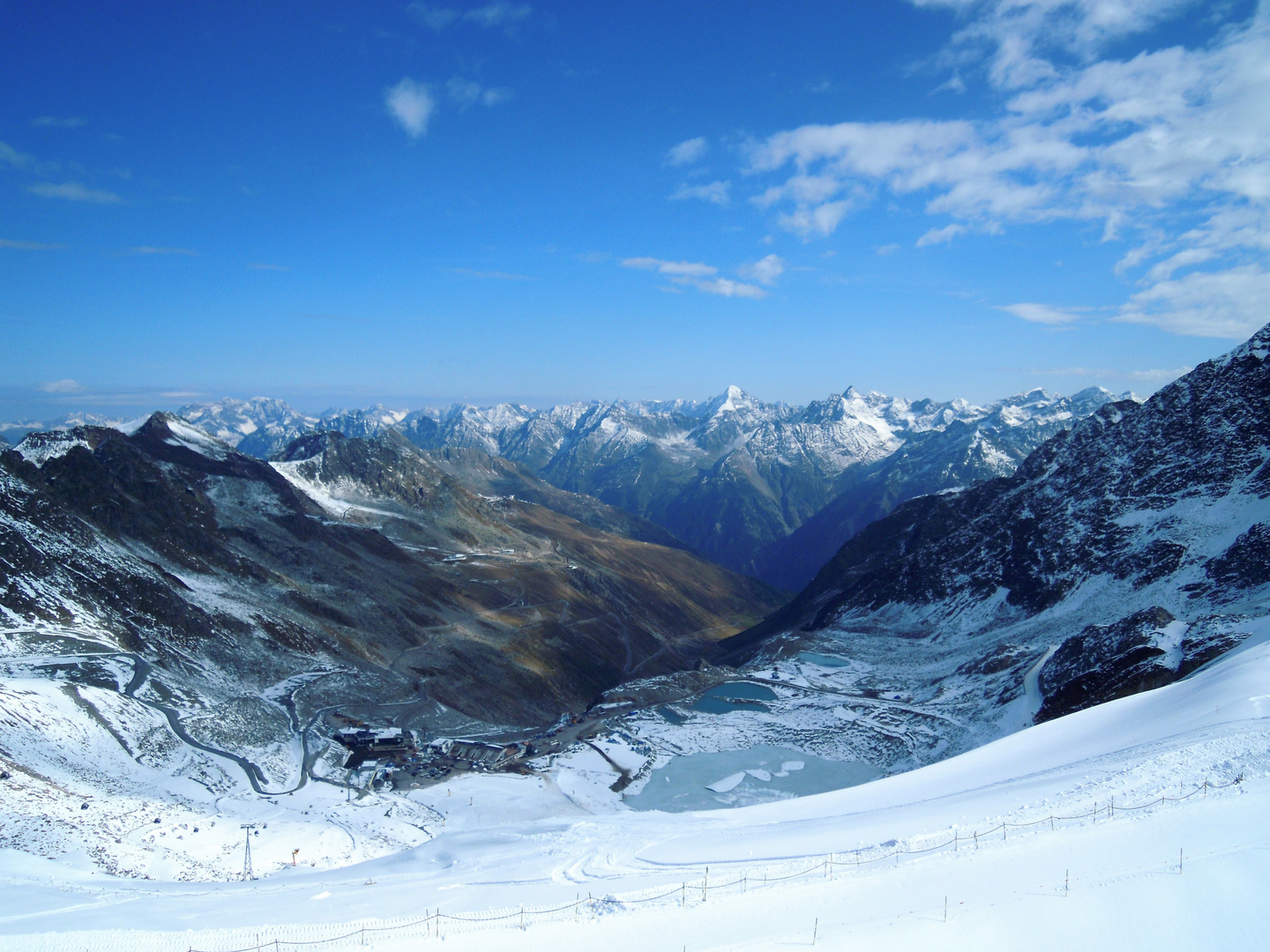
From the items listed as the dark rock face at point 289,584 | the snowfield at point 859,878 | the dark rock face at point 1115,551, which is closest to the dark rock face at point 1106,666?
the dark rock face at point 1115,551

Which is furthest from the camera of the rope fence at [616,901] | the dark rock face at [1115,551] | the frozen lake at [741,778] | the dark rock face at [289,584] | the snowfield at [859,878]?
the dark rock face at [289,584]

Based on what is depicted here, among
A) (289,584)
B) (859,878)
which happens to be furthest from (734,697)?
(289,584)

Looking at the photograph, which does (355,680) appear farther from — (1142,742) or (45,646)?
(1142,742)

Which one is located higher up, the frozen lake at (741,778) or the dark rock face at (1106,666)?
the dark rock face at (1106,666)

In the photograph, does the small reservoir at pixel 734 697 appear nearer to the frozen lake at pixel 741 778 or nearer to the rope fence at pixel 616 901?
the frozen lake at pixel 741 778

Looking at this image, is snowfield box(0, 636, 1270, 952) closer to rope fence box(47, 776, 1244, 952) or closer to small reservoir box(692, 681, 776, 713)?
rope fence box(47, 776, 1244, 952)

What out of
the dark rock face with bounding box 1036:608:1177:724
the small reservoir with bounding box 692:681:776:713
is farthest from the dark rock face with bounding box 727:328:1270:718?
the small reservoir with bounding box 692:681:776:713
